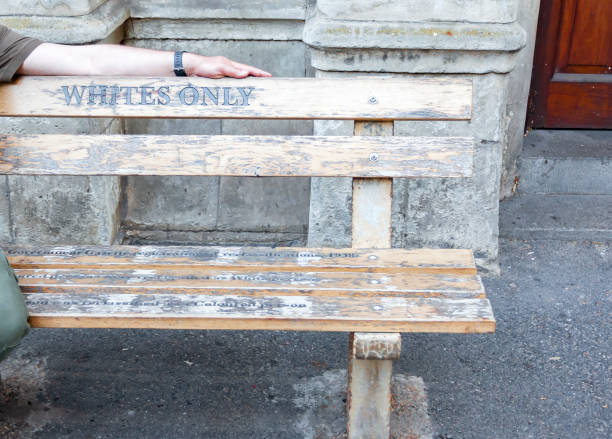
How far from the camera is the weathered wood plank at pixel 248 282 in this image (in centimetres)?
239

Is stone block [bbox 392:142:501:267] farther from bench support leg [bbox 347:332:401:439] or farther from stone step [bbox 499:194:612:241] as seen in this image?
bench support leg [bbox 347:332:401:439]

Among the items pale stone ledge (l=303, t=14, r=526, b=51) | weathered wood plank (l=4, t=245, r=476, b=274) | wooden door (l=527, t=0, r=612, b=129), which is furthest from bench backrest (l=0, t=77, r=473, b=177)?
wooden door (l=527, t=0, r=612, b=129)

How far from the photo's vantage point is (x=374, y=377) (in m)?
2.40

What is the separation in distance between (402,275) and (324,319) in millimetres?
397

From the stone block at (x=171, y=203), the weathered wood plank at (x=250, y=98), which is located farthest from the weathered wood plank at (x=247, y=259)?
the stone block at (x=171, y=203)

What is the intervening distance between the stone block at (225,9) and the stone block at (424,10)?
19.8 inches

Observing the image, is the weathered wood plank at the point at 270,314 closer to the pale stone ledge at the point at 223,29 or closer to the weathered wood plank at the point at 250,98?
the weathered wood plank at the point at 250,98

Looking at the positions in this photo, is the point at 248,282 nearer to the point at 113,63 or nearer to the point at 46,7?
the point at 113,63

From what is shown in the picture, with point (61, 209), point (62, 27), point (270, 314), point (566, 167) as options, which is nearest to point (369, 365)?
point (270, 314)

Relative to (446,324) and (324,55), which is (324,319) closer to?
(446,324)

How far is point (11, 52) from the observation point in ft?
8.63

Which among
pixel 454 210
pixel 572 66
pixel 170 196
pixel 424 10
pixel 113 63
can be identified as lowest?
pixel 170 196

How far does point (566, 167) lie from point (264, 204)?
1.68m

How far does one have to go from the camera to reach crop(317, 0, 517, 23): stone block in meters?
3.25
